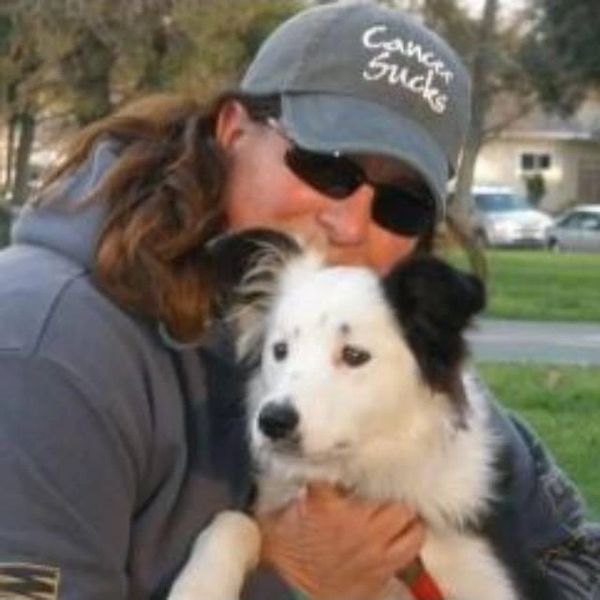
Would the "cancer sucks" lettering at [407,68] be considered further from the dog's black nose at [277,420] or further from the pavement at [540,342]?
the pavement at [540,342]

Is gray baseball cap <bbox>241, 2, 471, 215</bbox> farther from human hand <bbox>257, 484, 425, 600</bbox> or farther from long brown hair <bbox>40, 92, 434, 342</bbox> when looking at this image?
human hand <bbox>257, 484, 425, 600</bbox>

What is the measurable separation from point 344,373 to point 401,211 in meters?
0.38

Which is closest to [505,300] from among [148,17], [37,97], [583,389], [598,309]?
[598,309]

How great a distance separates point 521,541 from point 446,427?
363 mm

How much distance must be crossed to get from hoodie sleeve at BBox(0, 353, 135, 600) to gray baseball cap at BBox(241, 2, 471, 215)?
2.52 ft

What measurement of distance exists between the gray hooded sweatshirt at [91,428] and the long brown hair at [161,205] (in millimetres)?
35

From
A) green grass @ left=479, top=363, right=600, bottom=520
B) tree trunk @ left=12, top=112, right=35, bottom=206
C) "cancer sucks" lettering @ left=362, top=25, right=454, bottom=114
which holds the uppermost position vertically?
"cancer sucks" lettering @ left=362, top=25, right=454, bottom=114

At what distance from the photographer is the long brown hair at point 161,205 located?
3.25 metres

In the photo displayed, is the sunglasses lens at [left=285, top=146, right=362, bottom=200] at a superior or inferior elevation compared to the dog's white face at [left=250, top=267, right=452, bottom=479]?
superior

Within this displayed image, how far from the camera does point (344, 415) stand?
3.80 metres

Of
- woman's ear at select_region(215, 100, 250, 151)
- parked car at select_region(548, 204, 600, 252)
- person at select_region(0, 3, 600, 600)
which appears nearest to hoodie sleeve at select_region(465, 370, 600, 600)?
person at select_region(0, 3, 600, 600)

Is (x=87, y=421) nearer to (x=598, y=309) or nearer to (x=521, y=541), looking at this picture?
(x=521, y=541)

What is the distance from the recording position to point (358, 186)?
145 inches

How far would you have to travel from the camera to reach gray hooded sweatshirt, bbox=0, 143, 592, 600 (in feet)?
9.80
